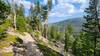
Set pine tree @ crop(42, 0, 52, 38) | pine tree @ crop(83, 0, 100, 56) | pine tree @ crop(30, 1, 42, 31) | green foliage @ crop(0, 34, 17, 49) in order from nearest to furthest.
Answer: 1. green foliage @ crop(0, 34, 17, 49)
2. pine tree @ crop(83, 0, 100, 56)
3. pine tree @ crop(42, 0, 52, 38)
4. pine tree @ crop(30, 1, 42, 31)

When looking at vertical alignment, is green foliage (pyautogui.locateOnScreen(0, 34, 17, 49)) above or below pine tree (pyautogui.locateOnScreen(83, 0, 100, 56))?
below

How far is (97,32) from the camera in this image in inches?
1775

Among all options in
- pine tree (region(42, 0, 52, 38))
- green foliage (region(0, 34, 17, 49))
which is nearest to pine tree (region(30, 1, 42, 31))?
pine tree (region(42, 0, 52, 38))

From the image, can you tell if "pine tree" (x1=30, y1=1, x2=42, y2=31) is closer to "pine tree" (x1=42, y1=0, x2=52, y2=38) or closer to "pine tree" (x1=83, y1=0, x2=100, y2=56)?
"pine tree" (x1=42, y1=0, x2=52, y2=38)

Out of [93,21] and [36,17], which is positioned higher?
[93,21]

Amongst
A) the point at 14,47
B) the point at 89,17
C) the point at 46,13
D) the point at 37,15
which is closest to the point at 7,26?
the point at 14,47

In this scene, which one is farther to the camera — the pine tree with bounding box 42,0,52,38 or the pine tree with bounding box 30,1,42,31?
the pine tree with bounding box 30,1,42,31

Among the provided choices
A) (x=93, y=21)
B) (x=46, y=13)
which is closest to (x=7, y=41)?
(x=93, y=21)

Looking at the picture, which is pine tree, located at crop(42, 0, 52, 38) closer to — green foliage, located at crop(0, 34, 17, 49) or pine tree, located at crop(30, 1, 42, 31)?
pine tree, located at crop(30, 1, 42, 31)

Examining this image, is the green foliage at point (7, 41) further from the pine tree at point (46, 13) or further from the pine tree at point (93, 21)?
the pine tree at point (46, 13)

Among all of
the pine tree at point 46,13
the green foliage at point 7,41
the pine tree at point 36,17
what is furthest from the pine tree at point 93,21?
the pine tree at point 36,17

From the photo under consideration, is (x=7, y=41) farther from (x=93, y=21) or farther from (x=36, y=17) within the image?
(x=36, y=17)

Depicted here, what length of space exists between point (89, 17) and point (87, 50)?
24.1m

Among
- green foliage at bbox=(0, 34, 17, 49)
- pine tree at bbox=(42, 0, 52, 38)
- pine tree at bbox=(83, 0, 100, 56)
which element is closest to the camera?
green foliage at bbox=(0, 34, 17, 49)
